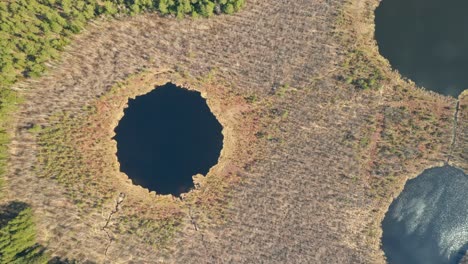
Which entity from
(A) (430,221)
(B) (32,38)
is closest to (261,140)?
(A) (430,221)

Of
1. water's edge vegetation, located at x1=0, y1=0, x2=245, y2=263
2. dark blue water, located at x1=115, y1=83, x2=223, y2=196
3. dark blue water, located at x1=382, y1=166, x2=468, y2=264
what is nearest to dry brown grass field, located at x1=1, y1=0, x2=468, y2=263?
dark blue water, located at x1=115, y1=83, x2=223, y2=196

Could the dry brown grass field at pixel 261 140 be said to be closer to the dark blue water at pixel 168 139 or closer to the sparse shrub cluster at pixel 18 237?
the dark blue water at pixel 168 139

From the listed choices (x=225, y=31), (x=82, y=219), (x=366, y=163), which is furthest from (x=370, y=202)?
(x=82, y=219)

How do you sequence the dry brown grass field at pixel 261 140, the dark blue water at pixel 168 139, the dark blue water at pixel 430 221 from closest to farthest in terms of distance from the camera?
the dry brown grass field at pixel 261 140
the dark blue water at pixel 168 139
the dark blue water at pixel 430 221

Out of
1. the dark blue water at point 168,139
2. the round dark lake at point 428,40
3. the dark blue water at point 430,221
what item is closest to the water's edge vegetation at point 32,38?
the dark blue water at point 168,139

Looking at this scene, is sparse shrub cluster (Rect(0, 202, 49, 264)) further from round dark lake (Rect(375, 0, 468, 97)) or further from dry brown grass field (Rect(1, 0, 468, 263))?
round dark lake (Rect(375, 0, 468, 97))

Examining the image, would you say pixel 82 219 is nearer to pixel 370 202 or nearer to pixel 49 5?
pixel 49 5

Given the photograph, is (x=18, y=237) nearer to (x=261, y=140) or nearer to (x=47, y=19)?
(x=47, y=19)
